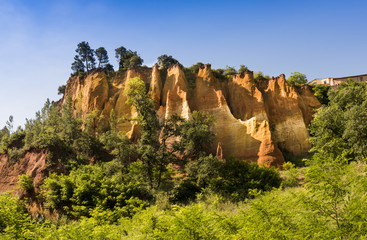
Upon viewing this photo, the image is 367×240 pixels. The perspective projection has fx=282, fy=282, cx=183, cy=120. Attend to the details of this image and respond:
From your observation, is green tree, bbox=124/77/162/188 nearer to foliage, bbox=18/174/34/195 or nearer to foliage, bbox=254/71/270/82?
foliage, bbox=18/174/34/195

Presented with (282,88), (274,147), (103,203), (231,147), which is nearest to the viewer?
(103,203)

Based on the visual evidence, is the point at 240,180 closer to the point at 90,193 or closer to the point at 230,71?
the point at 90,193

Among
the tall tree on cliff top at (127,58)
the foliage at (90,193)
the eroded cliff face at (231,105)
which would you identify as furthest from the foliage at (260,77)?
the foliage at (90,193)

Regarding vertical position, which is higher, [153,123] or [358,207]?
[153,123]

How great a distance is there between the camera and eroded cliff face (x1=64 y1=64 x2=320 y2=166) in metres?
28.1

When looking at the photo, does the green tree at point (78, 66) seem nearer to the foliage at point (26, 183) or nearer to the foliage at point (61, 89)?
the foliage at point (61, 89)

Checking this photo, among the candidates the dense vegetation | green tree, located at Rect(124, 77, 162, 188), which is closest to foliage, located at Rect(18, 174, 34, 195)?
the dense vegetation

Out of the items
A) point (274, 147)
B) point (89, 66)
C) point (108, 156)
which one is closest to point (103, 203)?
point (108, 156)

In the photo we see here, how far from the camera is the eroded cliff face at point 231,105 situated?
28109mm

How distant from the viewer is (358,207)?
7.19 m

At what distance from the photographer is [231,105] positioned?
111 feet

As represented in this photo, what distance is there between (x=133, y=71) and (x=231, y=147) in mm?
15962

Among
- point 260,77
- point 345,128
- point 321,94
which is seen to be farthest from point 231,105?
point 345,128

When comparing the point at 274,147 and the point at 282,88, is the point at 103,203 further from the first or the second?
the point at 282,88
